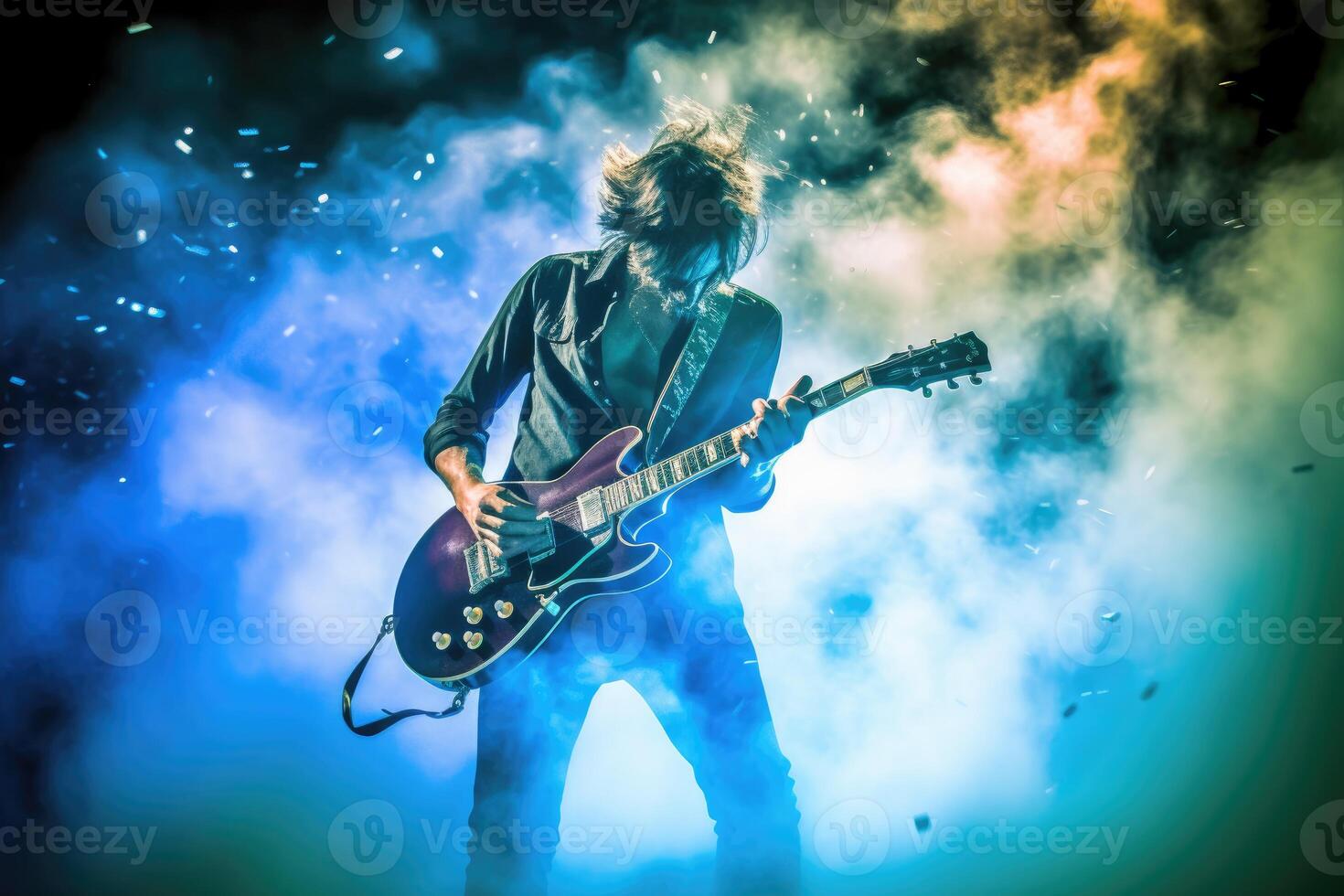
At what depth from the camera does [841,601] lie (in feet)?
9.90

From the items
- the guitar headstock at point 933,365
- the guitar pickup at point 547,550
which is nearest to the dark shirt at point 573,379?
the guitar pickup at point 547,550

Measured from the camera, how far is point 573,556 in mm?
2527

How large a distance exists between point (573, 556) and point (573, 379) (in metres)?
0.69

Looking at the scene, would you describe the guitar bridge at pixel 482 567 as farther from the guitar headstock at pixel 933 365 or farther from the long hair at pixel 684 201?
the guitar headstock at pixel 933 365

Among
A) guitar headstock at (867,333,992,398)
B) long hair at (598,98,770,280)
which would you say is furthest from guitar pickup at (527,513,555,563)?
guitar headstock at (867,333,992,398)

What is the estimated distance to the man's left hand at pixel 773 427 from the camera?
2.43 meters

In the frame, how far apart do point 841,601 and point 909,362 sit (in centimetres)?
105

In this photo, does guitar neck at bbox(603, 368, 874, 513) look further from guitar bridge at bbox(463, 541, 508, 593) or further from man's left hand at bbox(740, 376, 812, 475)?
guitar bridge at bbox(463, 541, 508, 593)

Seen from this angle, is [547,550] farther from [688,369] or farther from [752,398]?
[752,398]

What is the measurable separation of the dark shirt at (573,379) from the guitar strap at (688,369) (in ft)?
0.07

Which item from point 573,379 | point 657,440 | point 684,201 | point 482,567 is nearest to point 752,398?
point 657,440

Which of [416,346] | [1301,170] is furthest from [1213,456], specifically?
[416,346]

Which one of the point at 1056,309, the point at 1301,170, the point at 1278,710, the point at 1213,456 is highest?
the point at 1301,170

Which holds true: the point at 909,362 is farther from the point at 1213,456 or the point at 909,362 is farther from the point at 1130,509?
the point at 1213,456
